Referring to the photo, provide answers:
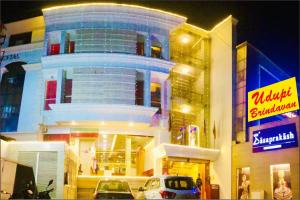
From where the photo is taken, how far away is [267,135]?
22391 millimetres

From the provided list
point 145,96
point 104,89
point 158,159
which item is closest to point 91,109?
point 104,89

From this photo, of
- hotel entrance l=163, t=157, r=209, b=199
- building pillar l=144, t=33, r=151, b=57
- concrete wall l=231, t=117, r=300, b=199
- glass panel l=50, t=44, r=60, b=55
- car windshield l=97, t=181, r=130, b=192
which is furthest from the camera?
glass panel l=50, t=44, r=60, b=55

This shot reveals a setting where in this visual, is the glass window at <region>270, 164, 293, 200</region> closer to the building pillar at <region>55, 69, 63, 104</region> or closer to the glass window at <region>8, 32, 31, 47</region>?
the building pillar at <region>55, 69, 63, 104</region>

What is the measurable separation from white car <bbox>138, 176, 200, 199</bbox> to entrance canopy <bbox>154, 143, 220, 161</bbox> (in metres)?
8.78

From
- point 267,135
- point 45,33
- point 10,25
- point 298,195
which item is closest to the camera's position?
point 298,195

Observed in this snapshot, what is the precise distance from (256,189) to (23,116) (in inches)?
698

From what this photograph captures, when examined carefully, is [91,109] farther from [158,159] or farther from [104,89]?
[158,159]

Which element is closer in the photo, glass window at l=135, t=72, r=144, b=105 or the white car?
the white car

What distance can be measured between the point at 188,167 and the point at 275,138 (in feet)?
37.2

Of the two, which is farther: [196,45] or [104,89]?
[196,45]

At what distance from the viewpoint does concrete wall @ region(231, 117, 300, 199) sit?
20.2 metres

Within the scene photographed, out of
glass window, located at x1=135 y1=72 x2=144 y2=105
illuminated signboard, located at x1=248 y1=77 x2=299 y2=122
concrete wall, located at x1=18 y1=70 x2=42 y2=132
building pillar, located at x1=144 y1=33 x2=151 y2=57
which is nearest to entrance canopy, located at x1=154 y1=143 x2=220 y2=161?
glass window, located at x1=135 y1=72 x2=144 y2=105

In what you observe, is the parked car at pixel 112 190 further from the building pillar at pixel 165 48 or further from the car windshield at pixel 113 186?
the building pillar at pixel 165 48

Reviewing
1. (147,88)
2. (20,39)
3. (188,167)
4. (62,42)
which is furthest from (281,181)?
(20,39)
